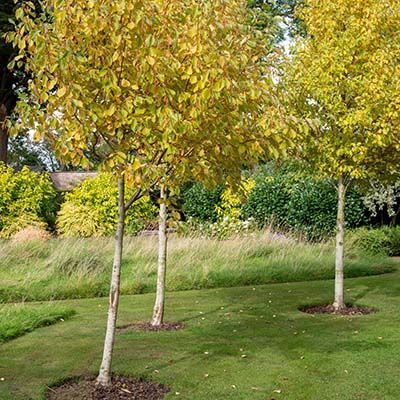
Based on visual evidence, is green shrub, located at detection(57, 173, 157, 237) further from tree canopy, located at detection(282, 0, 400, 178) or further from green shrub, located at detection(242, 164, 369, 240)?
tree canopy, located at detection(282, 0, 400, 178)

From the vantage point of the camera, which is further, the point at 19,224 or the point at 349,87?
the point at 19,224

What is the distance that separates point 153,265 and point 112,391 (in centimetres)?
647

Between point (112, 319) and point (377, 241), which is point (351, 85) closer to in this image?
point (112, 319)

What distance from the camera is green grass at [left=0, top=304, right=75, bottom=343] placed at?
24.0 ft

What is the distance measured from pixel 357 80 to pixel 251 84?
388 centimetres

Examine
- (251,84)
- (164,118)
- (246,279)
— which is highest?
(251,84)

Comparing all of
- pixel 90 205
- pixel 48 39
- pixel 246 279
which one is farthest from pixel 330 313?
pixel 90 205

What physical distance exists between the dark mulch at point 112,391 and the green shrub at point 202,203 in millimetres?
13174

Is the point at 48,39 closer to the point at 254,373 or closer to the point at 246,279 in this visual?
the point at 254,373

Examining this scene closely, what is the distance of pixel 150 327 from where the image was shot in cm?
766

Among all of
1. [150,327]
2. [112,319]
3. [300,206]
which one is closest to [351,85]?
[150,327]

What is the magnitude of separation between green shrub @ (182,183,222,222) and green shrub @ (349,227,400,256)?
4.79 metres

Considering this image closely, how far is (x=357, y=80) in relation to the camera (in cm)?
816

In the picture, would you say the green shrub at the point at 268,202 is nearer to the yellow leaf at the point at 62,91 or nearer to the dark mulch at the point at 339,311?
the dark mulch at the point at 339,311
